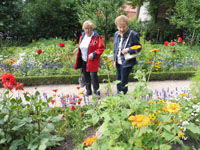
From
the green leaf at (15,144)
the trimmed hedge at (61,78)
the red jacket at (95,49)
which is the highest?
the red jacket at (95,49)

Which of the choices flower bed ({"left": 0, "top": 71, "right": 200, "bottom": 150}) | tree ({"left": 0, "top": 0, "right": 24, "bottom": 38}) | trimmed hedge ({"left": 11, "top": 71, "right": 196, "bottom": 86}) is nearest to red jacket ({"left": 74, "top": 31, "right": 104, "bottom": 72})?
flower bed ({"left": 0, "top": 71, "right": 200, "bottom": 150})

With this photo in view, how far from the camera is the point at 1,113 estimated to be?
202cm

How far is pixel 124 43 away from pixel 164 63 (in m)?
3.34

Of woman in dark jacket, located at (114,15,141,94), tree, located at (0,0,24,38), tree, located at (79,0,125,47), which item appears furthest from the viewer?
tree, located at (0,0,24,38)

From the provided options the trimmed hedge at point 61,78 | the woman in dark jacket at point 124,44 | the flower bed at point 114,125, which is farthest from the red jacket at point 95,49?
the trimmed hedge at point 61,78

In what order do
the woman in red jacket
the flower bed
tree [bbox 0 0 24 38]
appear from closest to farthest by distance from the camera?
the flower bed
the woman in red jacket
tree [bbox 0 0 24 38]

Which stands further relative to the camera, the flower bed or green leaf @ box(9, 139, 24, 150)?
green leaf @ box(9, 139, 24, 150)

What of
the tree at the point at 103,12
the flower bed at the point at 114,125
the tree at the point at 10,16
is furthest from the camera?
the tree at the point at 10,16

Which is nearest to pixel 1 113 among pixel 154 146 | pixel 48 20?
pixel 154 146

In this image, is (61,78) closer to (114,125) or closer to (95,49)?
(95,49)

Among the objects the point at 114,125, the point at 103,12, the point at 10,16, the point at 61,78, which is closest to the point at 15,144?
the point at 114,125

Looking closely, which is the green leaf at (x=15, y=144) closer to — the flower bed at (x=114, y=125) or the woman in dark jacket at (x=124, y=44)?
the flower bed at (x=114, y=125)

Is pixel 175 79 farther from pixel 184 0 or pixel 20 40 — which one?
pixel 20 40

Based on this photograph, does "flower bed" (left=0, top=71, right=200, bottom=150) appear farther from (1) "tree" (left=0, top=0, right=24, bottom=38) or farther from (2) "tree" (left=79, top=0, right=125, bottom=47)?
(1) "tree" (left=0, top=0, right=24, bottom=38)
